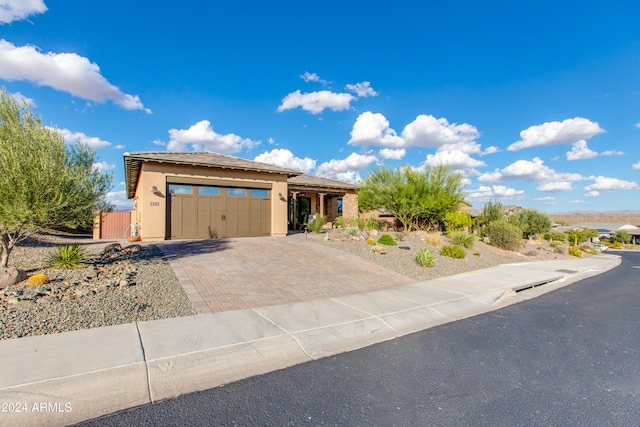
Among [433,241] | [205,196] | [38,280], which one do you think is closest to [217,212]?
[205,196]

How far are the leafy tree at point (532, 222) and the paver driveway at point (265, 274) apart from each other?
91.9 feet

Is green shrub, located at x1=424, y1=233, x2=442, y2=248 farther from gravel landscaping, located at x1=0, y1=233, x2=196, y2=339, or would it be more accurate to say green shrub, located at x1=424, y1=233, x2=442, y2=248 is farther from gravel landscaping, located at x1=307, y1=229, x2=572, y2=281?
gravel landscaping, located at x1=0, y1=233, x2=196, y2=339

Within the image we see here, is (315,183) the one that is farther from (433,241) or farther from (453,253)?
(453,253)

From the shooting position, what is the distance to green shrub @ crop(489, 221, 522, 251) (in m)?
20.0

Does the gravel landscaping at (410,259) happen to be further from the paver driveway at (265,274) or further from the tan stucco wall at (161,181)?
the tan stucco wall at (161,181)

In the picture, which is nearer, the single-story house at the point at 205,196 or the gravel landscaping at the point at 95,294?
the gravel landscaping at the point at 95,294

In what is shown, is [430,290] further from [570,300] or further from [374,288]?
[570,300]

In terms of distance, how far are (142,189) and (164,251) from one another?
5.00 meters

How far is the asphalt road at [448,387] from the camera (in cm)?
313

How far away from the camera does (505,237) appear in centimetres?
2016

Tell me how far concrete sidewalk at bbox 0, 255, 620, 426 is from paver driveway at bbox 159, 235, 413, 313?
67 centimetres

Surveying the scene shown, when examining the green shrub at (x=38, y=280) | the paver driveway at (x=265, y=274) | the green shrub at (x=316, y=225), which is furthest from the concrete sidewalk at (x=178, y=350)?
the green shrub at (x=316, y=225)

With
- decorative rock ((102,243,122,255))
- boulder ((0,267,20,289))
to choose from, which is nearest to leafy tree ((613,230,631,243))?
decorative rock ((102,243,122,255))

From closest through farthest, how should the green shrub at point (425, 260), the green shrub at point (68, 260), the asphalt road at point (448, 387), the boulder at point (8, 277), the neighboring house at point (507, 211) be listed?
the asphalt road at point (448, 387) < the boulder at point (8, 277) < the green shrub at point (68, 260) < the green shrub at point (425, 260) < the neighboring house at point (507, 211)
